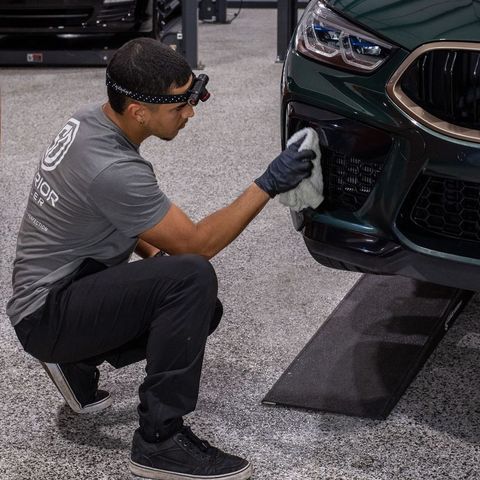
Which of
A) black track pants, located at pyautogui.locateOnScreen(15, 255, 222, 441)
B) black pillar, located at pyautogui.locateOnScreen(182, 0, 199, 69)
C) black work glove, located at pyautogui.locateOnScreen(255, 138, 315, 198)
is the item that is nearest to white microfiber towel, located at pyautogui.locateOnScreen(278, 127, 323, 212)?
black work glove, located at pyautogui.locateOnScreen(255, 138, 315, 198)

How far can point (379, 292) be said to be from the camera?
11.3 ft

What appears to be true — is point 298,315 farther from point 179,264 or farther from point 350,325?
point 179,264

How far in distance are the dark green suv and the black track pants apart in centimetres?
42

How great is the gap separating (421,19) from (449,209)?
0.46 meters

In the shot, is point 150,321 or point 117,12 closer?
point 150,321

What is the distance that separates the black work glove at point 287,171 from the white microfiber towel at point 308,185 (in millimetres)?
18

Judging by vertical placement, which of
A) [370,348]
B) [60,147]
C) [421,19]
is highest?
[421,19]

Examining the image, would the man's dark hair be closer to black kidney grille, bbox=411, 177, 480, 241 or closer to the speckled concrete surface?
black kidney grille, bbox=411, 177, 480, 241

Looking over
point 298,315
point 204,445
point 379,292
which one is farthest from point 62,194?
point 379,292

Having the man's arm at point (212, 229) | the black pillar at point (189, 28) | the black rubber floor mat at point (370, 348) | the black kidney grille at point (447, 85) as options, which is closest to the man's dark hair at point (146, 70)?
the man's arm at point (212, 229)

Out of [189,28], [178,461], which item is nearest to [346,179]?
[178,461]

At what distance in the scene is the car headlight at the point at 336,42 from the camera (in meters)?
2.49

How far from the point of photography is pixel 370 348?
3.07m

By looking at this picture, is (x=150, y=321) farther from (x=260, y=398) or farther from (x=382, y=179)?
(x=382, y=179)
